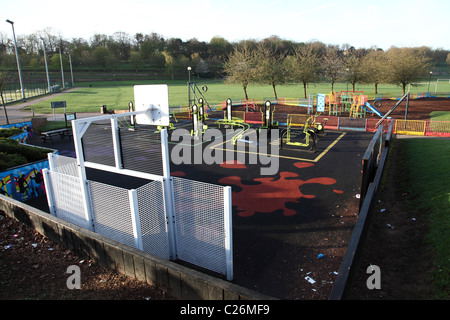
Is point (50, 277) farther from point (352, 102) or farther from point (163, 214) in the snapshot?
point (352, 102)

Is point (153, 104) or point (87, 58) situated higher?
point (87, 58)

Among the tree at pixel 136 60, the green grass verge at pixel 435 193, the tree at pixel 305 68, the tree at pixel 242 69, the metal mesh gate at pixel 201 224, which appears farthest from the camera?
the tree at pixel 136 60

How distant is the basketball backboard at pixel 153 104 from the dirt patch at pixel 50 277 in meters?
3.11

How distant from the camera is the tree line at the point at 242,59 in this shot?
4312cm

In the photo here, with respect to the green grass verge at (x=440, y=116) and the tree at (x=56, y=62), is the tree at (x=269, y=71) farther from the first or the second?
the tree at (x=56, y=62)

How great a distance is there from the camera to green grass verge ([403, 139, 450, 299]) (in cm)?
591

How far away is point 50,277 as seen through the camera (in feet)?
18.6

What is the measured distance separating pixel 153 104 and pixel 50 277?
390cm

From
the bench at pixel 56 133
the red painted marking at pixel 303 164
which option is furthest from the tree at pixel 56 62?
the red painted marking at pixel 303 164

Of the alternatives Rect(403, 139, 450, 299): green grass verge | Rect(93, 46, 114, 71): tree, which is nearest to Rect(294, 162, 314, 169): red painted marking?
Rect(403, 139, 450, 299): green grass verge

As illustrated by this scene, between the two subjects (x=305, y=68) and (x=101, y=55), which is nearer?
(x=305, y=68)

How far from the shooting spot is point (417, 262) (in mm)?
6406

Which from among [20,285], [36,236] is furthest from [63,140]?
[20,285]

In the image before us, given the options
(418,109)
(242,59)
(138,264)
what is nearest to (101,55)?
(242,59)
